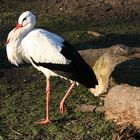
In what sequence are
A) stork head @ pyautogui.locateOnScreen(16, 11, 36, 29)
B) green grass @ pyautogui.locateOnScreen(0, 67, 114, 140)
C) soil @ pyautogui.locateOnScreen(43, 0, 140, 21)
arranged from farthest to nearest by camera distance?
1. soil @ pyautogui.locateOnScreen(43, 0, 140, 21)
2. stork head @ pyautogui.locateOnScreen(16, 11, 36, 29)
3. green grass @ pyautogui.locateOnScreen(0, 67, 114, 140)

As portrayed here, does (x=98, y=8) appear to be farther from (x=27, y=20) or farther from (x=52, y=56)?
(x=52, y=56)

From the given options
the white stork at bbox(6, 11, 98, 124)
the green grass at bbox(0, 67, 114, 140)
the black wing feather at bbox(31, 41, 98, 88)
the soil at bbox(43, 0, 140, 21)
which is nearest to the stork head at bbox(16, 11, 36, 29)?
the white stork at bbox(6, 11, 98, 124)

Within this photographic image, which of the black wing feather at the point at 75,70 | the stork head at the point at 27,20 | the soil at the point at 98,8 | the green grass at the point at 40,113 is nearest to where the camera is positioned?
the green grass at the point at 40,113

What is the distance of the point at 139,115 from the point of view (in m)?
6.18

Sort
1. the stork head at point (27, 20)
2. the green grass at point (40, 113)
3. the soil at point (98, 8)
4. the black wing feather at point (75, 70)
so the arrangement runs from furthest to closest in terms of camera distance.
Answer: the soil at point (98, 8)
the stork head at point (27, 20)
the black wing feather at point (75, 70)
the green grass at point (40, 113)

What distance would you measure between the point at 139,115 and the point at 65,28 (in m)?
5.05

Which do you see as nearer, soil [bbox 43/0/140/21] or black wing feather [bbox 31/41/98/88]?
black wing feather [bbox 31/41/98/88]

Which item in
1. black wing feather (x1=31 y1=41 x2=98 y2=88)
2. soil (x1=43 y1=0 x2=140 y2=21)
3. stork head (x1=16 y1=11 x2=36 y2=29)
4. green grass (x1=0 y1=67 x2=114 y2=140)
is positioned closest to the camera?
green grass (x1=0 y1=67 x2=114 y2=140)

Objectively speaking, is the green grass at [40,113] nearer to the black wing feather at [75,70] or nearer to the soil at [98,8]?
the black wing feather at [75,70]

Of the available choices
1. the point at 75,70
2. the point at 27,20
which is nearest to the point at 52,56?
the point at 75,70

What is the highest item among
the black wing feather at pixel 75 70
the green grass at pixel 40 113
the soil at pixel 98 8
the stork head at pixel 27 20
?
the stork head at pixel 27 20

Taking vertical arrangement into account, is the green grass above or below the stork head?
below

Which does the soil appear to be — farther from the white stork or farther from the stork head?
the white stork

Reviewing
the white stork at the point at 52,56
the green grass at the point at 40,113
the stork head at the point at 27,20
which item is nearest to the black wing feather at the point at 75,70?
the white stork at the point at 52,56
